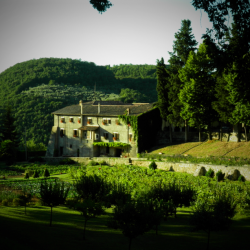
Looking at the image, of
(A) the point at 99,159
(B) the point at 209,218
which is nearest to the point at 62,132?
(A) the point at 99,159

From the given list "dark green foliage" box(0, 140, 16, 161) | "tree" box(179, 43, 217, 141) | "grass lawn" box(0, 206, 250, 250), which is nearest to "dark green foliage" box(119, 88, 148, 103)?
"dark green foliage" box(0, 140, 16, 161)

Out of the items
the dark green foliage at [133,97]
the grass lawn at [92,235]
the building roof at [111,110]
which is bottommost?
the grass lawn at [92,235]

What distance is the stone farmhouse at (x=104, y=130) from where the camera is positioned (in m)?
45.9

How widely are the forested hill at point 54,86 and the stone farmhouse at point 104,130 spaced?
2156 cm

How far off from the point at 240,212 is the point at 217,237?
5819mm

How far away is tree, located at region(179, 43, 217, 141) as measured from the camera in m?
40.1

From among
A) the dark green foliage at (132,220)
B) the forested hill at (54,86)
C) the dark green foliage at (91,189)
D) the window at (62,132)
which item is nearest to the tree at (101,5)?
the dark green foliage at (132,220)

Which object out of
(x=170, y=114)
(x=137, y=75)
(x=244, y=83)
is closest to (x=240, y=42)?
(x=244, y=83)

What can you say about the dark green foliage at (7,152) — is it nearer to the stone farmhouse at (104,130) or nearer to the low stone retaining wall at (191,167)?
the stone farmhouse at (104,130)

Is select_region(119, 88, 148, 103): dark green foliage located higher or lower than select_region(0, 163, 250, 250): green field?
higher

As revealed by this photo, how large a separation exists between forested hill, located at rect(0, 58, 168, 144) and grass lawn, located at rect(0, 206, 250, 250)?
182 ft

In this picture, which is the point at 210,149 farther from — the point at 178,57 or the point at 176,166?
the point at 178,57

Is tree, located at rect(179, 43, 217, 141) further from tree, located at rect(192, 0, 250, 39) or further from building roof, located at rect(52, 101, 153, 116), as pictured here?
tree, located at rect(192, 0, 250, 39)

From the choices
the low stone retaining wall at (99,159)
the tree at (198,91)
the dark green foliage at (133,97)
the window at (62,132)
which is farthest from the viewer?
the dark green foliage at (133,97)
